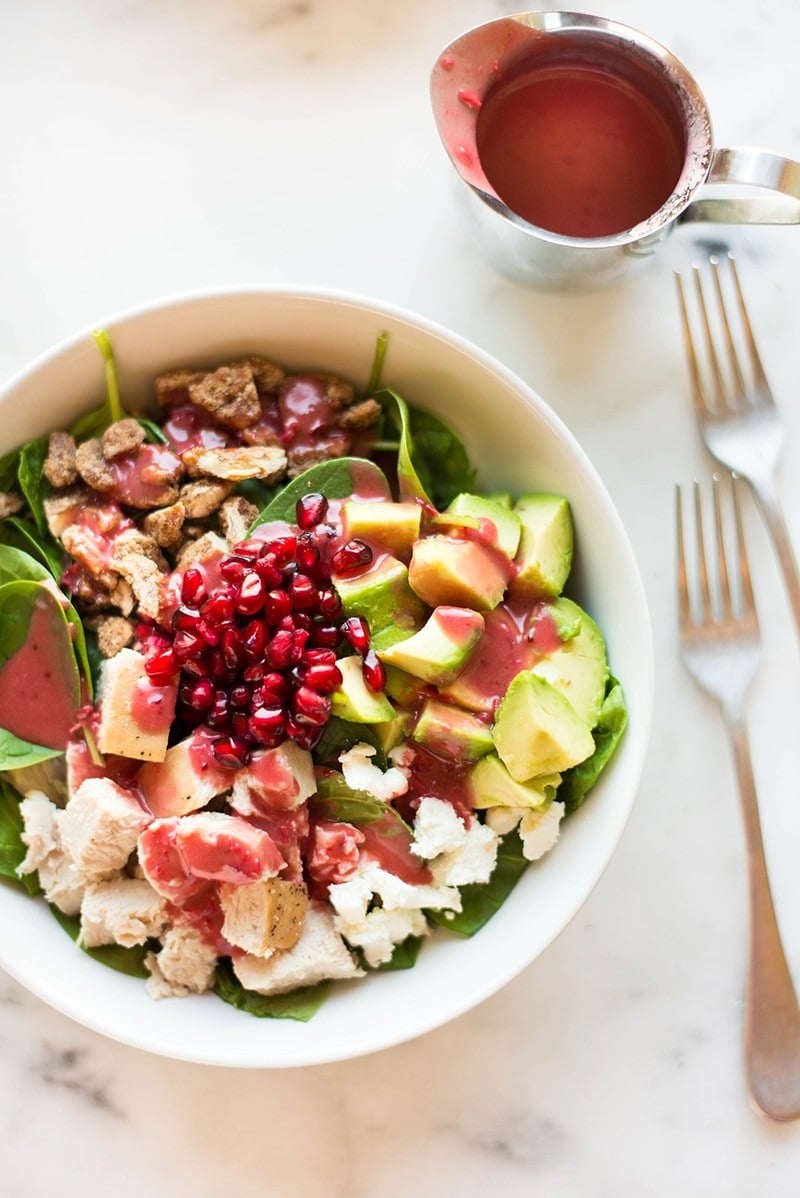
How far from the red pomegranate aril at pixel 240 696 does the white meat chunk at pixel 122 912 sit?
38cm

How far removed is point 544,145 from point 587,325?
0.38 meters

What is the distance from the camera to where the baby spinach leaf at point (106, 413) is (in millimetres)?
2035

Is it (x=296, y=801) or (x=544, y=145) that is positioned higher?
(x=544, y=145)

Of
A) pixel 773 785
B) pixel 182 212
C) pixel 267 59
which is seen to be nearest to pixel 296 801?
pixel 773 785

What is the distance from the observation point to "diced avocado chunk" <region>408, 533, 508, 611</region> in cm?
187

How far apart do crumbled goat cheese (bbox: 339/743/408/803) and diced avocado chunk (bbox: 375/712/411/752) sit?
0.03 m

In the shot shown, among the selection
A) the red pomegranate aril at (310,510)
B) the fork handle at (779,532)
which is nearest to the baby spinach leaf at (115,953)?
the red pomegranate aril at (310,510)

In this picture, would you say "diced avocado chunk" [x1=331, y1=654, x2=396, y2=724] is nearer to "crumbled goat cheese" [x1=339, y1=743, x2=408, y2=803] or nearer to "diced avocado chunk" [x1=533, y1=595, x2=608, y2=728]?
"crumbled goat cheese" [x1=339, y1=743, x2=408, y2=803]

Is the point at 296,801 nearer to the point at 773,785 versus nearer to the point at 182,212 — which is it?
the point at 773,785

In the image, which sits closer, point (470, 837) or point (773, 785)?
point (470, 837)

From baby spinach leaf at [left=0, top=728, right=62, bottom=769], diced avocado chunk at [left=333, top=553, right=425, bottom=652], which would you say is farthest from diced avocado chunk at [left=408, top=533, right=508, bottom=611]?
baby spinach leaf at [left=0, top=728, right=62, bottom=769]

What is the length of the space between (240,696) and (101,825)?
32 centimetres

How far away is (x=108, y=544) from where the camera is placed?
6.66 feet

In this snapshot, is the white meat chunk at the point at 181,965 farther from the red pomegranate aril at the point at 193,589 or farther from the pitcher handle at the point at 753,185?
the pitcher handle at the point at 753,185
